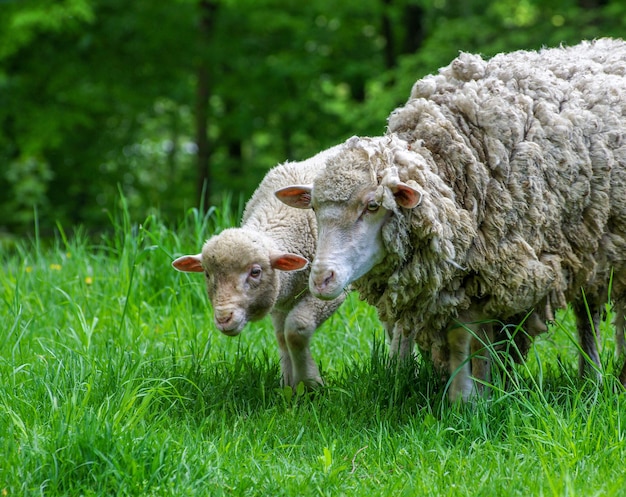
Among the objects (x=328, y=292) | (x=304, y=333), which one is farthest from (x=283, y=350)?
(x=328, y=292)

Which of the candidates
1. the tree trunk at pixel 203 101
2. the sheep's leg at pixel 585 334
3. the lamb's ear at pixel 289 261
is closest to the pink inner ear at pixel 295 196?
the lamb's ear at pixel 289 261

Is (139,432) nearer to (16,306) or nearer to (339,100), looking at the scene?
(16,306)

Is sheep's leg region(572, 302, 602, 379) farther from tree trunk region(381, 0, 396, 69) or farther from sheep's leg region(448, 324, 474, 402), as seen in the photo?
tree trunk region(381, 0, 396, 69)

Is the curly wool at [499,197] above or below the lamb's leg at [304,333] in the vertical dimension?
above

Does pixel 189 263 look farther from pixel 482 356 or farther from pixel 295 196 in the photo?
pixel 482 356

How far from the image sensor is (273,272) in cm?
436

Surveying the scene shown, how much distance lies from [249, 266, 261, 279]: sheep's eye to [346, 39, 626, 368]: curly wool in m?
0.63

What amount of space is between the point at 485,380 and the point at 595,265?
0.73m

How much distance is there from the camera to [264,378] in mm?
4508

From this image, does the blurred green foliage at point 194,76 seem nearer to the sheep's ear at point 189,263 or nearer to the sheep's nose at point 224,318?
the sheep's ear at point 189,263

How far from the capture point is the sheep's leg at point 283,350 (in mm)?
4688

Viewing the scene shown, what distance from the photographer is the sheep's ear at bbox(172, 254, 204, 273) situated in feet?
14.6

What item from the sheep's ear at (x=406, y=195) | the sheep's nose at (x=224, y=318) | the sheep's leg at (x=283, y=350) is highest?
the sheep's ear at (x=406, y=195)

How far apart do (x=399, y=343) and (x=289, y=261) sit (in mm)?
753
